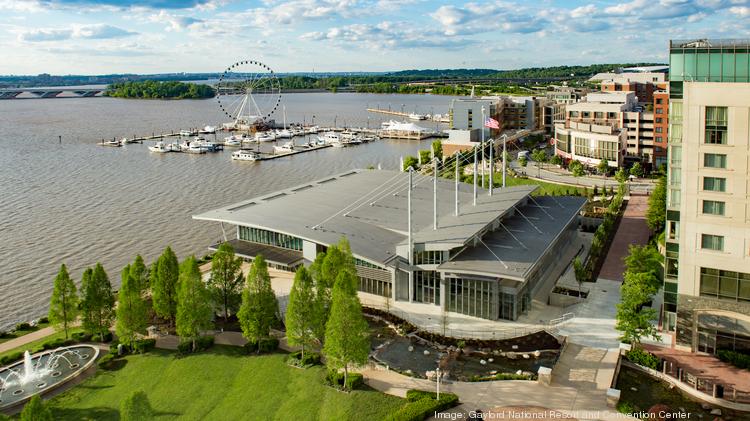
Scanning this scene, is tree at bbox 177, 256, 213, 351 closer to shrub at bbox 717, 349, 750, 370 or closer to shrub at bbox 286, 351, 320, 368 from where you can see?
shrub at bbox 286, 351, 320, 368

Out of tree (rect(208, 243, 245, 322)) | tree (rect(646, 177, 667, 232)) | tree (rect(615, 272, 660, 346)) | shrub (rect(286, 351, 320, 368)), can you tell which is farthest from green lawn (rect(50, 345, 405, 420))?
tree (rect(646, 177, 667, 232))

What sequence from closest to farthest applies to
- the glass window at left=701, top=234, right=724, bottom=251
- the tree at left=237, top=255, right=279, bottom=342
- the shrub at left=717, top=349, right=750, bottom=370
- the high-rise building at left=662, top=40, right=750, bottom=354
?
the shrub at left=717, top=349, right=750, bottom=370
the high-rise building at left=662, top=40, right=750, bottom=354
the glass window at left=701, top=234, right=724, bottom=251
the tree at left=237, top=255, right=279, bottom=342

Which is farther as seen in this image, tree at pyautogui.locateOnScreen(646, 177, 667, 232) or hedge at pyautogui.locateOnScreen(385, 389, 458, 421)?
tree at pyautogui.locateOnScreen(646, 177, 667, 232)

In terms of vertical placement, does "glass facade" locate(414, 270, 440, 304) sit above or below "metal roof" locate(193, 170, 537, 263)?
below

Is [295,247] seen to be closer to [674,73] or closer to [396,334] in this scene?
[396,334]

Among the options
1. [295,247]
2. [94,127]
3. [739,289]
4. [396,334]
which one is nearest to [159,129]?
[94,127]

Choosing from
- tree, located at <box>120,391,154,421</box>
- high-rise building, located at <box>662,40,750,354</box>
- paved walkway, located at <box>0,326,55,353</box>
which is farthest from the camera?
paved walkway, located at <box>0,326,55,353</box>

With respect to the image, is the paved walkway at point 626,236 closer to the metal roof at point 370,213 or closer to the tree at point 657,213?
the tree at point 657,213
